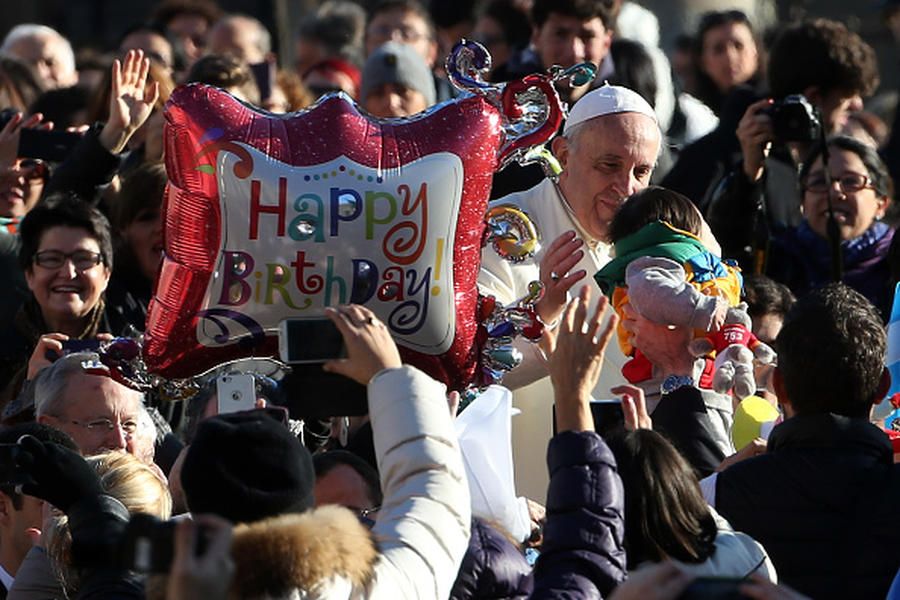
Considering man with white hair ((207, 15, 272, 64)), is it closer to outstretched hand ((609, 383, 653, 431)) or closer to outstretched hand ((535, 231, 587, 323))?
outstretched hand ((535, 231, 587, 323))

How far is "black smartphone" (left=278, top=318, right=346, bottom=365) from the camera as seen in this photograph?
409 centimetres

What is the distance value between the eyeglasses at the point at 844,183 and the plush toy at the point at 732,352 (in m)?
2.09

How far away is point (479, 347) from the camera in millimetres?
4941

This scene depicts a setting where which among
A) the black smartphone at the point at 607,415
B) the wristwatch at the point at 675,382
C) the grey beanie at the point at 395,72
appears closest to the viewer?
the black smartphone at the point at 607,415

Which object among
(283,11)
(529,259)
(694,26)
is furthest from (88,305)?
(283,11)

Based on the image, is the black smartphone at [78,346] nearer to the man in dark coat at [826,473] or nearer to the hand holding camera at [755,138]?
the man in dark coat at [826,473]

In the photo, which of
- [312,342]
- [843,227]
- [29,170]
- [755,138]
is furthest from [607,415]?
[29,170]

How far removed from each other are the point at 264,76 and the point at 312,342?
4921mm

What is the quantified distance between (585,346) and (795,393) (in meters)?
0.74

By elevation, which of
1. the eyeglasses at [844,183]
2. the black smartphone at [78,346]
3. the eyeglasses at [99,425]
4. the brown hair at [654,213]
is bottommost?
the eyeglasses at [99,425]

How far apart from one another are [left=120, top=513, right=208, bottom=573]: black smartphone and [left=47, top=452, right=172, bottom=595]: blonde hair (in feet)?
Result: 4.28

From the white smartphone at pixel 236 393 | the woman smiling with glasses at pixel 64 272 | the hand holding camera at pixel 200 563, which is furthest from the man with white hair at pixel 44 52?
the hand holding camera at pixel 200 563

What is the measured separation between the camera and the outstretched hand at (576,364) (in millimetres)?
4023

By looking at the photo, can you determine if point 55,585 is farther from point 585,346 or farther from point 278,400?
point 585,346
